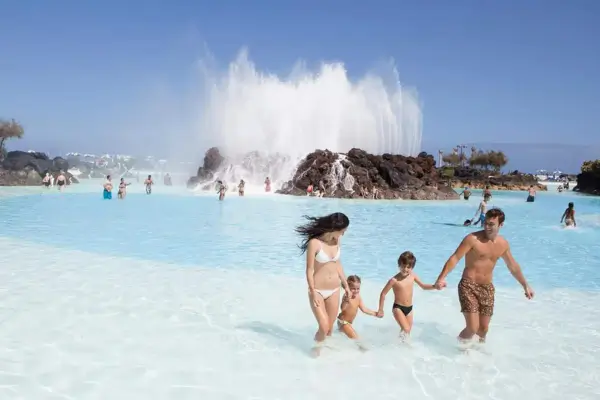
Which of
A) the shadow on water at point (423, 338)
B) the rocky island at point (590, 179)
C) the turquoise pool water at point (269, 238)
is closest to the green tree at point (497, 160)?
the rocky island at point (590, 179)

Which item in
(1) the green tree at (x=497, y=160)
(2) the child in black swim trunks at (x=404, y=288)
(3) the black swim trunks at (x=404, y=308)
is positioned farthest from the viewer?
(1) the green tree at (x=497, y=160)

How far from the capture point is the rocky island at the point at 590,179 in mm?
71938

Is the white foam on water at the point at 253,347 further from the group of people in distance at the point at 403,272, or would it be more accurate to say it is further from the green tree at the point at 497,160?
the green tree at the point at 497,160

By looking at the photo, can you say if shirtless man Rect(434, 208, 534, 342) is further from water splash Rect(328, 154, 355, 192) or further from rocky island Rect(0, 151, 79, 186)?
rocky island Rect(0, 151, 79, 186)

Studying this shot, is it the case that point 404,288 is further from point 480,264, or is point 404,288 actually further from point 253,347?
point 253,347

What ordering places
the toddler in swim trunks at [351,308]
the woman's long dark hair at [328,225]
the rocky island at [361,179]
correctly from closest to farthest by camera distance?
the woman's long dark hair at [328,225]
the toddler in swim trunks at [351,308]
the rocky island at [361,179]

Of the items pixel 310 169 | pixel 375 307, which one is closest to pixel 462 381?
pixel 375 307

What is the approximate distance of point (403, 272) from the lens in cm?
578

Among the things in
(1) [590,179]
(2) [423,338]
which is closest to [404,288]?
(2) [423,338]

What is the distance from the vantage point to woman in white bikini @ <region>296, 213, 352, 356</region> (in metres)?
5.25

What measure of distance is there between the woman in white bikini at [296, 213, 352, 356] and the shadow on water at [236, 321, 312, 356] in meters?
0.54

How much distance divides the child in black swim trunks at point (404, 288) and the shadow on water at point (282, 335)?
907mm

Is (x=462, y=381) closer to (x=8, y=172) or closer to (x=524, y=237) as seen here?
(x=524, y=237)

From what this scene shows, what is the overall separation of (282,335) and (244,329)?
0.50m
